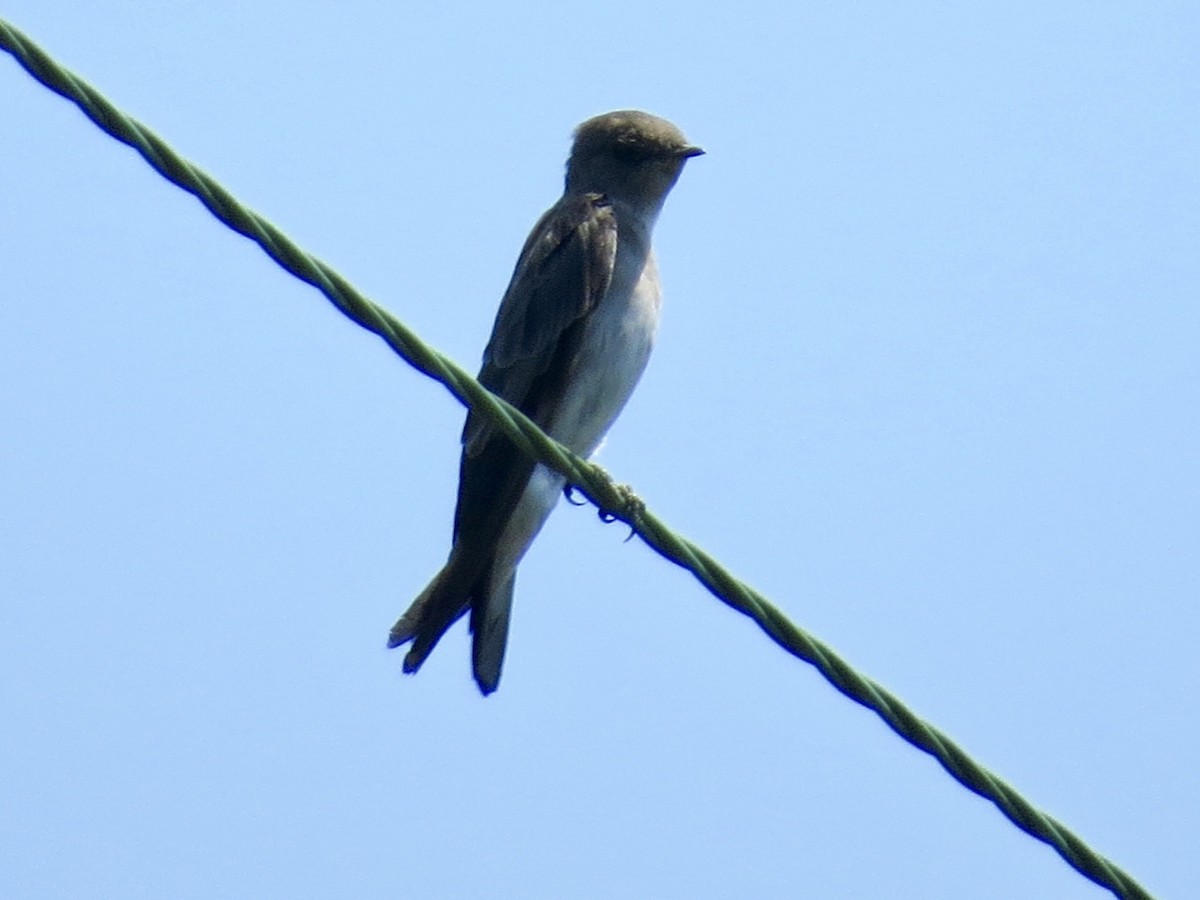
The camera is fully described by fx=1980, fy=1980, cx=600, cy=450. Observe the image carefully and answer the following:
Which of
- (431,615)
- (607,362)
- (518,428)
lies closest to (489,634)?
(431,615)

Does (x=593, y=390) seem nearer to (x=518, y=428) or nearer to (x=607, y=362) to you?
(x=607, y=362)

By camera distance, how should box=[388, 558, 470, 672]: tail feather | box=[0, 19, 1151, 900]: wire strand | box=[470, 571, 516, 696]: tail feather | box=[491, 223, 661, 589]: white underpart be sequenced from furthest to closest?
box=[491, 223, 661, 589]: white underpart, box=[470, 571, 516, 696]: tail feather, box=[388, 558, 470, 672]: tail feather, box=[0, 19, 1151, 900]: wire strand

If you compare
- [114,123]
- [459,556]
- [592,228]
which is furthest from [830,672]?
[592,228]

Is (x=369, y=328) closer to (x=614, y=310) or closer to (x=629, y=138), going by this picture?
(x=614, y=310)

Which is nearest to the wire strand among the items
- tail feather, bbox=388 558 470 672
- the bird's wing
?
tail feather, bbox=388 558 470 672

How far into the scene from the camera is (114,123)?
164 inches

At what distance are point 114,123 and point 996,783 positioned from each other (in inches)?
95.7

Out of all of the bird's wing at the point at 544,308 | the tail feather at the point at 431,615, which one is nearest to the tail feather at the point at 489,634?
the tail feather at the point at 431,615

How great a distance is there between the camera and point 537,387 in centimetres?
838

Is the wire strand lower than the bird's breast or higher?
lower

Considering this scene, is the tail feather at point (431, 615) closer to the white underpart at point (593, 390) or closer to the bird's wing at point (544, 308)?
the white underpart at point (593, 390)

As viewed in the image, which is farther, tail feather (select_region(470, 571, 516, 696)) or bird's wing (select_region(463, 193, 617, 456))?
bird's wing (select_region(463, 193, 617, 456))

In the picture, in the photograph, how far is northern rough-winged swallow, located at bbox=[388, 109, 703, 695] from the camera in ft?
26.3

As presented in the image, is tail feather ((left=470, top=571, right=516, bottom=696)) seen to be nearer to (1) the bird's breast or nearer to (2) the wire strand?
(1) the bird's breast
